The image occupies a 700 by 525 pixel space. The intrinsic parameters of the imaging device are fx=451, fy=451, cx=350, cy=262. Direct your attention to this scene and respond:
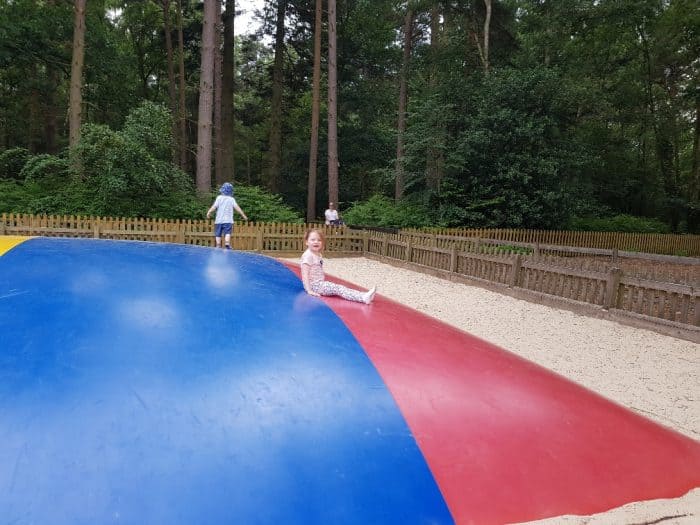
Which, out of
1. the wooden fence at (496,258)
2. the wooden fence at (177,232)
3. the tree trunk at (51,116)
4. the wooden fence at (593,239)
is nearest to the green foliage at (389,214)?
the wooden fence at (593,239)

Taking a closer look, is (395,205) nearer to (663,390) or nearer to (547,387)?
(663,390)

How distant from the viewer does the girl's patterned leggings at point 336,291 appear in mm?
3338

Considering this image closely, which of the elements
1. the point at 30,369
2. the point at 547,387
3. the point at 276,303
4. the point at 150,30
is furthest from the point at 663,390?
the point at 150,30

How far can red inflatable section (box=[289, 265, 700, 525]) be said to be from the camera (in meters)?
2.03

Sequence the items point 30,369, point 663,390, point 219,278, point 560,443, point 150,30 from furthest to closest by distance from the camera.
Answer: point 150,30, point 663,390, point 219,278, point 560,443, point 30,369

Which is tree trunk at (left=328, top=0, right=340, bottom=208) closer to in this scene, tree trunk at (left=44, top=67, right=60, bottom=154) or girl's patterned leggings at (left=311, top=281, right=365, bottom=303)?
tree trunk at (left=44, top=67, right=60, bottom=154)

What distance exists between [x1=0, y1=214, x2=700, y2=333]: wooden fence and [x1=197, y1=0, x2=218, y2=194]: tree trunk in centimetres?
383

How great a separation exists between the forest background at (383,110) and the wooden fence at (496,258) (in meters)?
2.08

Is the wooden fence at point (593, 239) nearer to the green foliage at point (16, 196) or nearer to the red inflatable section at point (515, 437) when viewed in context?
the green foliage at point (16, 196)

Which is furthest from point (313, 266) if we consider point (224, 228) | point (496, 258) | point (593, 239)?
point (593, 239)

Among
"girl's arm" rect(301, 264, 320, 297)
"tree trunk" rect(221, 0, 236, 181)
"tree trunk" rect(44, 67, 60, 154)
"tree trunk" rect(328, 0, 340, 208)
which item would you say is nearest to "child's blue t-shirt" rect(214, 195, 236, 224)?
"girl's arm" rect(301, 264, 320, 297)

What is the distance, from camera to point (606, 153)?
89.4ft

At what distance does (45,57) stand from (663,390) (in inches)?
980

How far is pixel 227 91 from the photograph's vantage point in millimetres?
23828
